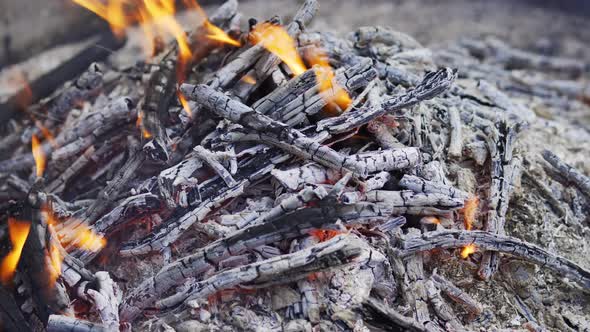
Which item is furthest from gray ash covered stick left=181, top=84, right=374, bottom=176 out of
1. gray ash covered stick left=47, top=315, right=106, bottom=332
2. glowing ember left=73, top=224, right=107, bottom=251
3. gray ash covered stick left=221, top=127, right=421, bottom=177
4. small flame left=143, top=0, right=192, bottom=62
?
gray ash covered stick left=47, top=315, right=106, bottom=332

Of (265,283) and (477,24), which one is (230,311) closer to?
(265,283)

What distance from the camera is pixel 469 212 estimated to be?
3.54m

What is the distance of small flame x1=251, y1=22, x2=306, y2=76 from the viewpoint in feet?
12.8

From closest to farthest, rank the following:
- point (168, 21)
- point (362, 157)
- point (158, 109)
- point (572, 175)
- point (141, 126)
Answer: point (362, 157)
point (141, 126)
point (158, 109)
point (572, 175)
point (168, 21)

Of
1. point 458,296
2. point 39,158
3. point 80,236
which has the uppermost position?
point 39,158

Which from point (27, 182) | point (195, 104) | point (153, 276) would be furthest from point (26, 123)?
point (153, 276)

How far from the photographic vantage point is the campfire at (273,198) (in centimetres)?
301

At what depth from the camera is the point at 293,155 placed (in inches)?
135

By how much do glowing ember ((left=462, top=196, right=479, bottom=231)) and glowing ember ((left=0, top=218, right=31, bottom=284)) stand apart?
2.96m

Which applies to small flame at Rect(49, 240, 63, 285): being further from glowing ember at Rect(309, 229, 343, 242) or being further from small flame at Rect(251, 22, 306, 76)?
small flame at Rect(251, 22, 306, 76)

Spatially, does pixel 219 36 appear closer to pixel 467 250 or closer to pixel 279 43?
pixel 279 43

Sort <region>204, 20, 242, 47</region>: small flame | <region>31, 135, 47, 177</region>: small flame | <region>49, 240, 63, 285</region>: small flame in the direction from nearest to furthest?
<region>49, 240, 63, 285</region>: small flame → <region>31, 135, 47, 177</region>: small flame → <region>204, 20, 242, 47</region>: small flame

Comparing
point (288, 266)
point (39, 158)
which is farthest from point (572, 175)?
point (39, 158)

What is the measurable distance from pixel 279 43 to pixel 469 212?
1.90m
